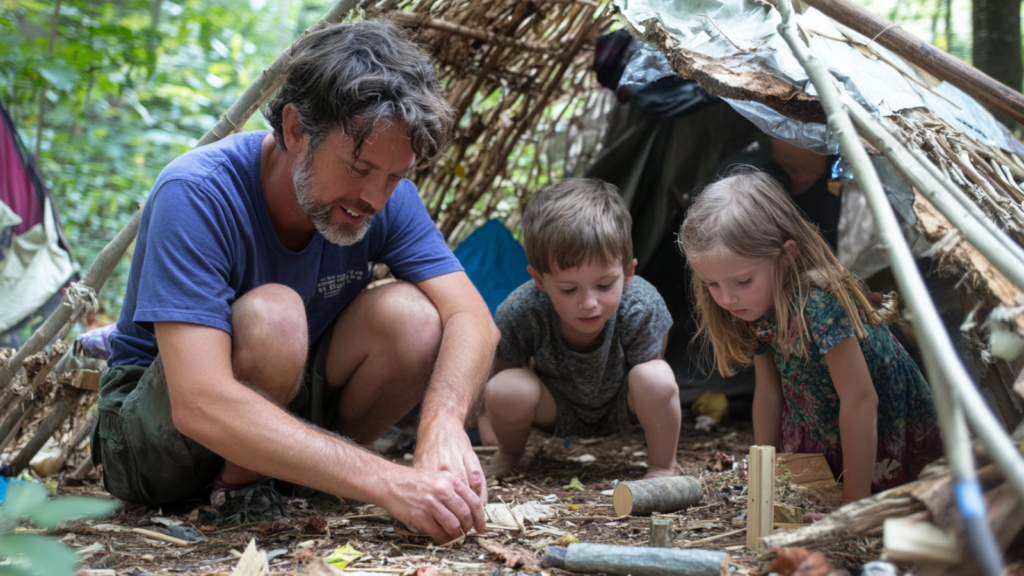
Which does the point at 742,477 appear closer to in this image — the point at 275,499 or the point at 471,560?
the point at 471,560

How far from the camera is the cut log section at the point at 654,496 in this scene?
1664 mm

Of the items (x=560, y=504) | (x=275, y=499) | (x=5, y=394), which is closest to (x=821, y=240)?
(x=560, y=504)

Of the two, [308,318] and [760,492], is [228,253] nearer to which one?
[308,318]

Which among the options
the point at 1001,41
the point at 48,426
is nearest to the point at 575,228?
the point at 48,426

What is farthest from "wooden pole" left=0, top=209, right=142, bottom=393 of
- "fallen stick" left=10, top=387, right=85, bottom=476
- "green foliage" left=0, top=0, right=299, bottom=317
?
"green foliage" left=0, top=0, right=299, bottom=317

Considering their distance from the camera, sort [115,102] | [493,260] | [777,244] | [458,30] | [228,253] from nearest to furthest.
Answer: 1. [228,253]
2. [777,244]
3. [458,30]
4. [493,260]
5. [115,102]

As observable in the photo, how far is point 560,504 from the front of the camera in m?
1.90

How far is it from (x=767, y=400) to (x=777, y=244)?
0.53 meters

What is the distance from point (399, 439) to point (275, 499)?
3.16ft

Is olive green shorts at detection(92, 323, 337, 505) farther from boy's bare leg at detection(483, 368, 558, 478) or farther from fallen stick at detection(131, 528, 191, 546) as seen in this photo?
boy's bare leg at detection(483, 368, 558, 478)

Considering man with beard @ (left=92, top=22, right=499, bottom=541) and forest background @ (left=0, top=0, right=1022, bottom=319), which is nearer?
man with beard @ (left=92, top=22, right=499, bottom=541)

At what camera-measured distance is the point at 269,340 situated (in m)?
1.61

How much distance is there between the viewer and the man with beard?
1.45 meters

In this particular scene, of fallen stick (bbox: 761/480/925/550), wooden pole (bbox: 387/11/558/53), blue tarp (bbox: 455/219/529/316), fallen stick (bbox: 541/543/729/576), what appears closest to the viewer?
fallen stick (bbox: 761/480/925/550)
